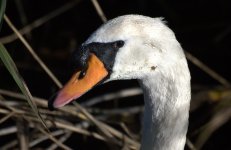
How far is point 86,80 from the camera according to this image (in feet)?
8.91

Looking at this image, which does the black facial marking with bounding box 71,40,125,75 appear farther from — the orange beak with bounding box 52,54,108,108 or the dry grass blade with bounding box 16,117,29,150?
the dry grass blade with bounding box 16,117,29,150

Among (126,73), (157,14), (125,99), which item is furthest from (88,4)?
(126,73)

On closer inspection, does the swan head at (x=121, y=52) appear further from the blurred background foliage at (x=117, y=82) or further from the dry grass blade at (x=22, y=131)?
the blurred background foliage at (x=117, y=82)

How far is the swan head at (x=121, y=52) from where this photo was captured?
2678 millimetres

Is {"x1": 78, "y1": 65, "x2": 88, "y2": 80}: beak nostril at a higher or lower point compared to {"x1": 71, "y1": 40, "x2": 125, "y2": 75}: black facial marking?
lower

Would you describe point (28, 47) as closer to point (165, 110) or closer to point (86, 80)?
point (86, 80)

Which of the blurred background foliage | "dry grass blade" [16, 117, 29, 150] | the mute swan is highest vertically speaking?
the mute swan

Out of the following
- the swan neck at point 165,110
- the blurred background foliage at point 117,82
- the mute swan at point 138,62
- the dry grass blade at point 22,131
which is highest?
the mute swan at point 138,62

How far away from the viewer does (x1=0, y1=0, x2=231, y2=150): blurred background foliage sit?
4500 mm

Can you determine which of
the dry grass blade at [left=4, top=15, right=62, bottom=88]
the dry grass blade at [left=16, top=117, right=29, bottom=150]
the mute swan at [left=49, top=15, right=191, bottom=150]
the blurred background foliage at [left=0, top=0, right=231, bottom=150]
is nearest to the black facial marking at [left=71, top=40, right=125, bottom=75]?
the mute swan at [left=49, top=15, right=191, bottom=150]

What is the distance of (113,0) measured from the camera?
18.7 feet

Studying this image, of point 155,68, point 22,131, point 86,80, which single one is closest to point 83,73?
point 86,80

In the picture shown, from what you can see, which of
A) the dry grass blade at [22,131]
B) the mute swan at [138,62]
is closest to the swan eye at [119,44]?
the mute swan at [138,62]

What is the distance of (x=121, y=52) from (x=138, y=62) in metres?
0.08
